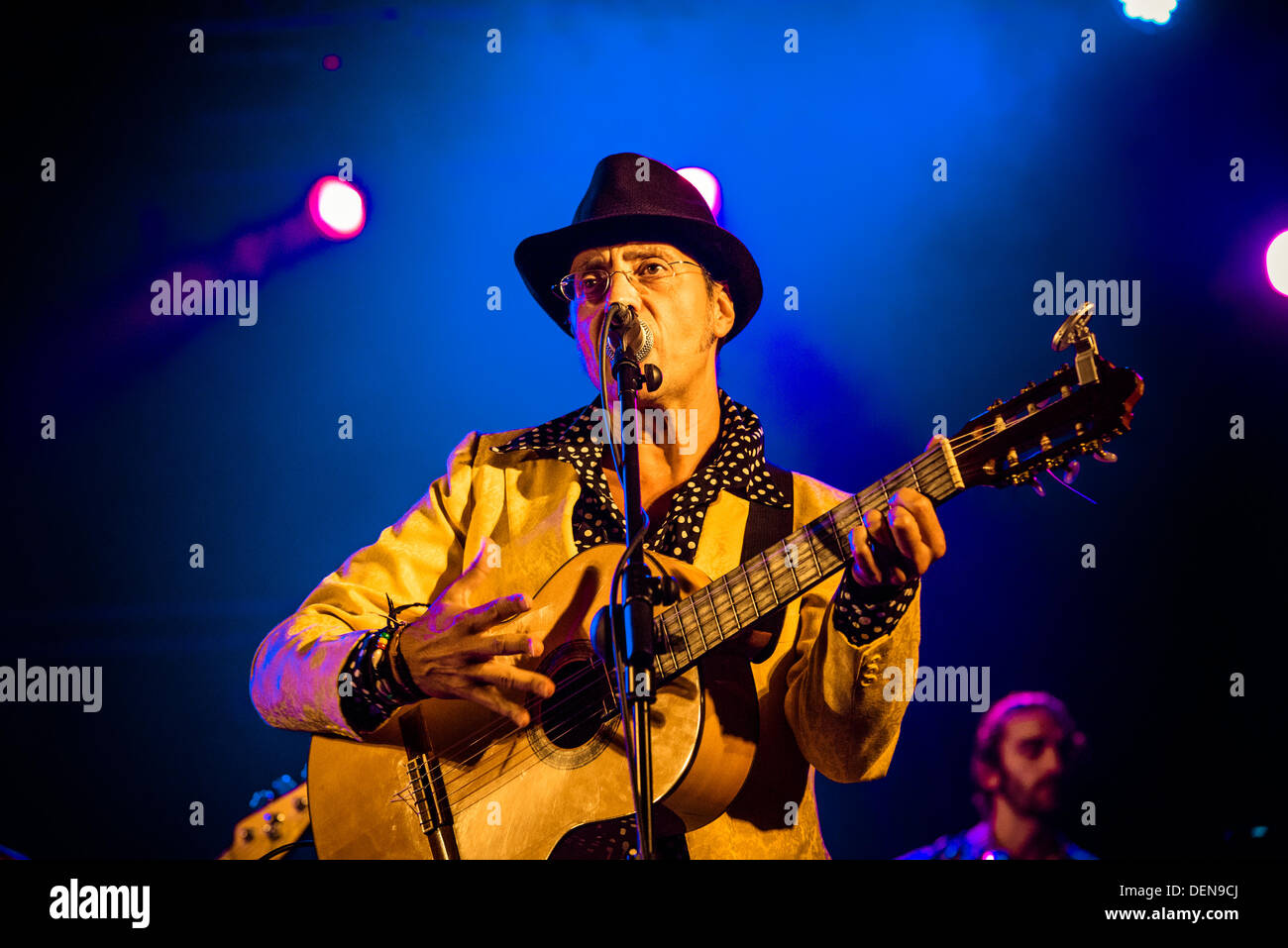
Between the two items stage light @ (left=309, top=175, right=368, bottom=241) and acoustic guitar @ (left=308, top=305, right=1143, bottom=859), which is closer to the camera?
acoustic guitar @ (left=308, top=305, right=1143, bottom=859)

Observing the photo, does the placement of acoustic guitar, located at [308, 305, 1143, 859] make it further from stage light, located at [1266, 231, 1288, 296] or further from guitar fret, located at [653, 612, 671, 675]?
stage light, located at [1266, 231, 1288, 296]

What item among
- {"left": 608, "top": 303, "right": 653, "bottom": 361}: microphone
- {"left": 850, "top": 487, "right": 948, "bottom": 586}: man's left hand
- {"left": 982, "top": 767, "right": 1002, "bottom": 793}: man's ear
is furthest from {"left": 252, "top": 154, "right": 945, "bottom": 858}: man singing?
{"left": 608, "top": 303, "right": 653, "bottom": 361}: microphone

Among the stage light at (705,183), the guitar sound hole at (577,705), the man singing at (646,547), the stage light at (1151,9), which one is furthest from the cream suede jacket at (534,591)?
the stage light at (1151,9)

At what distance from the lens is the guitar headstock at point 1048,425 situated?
89.8 inches

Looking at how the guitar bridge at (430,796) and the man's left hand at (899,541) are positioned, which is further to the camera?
the guitar bridge at (430,796)

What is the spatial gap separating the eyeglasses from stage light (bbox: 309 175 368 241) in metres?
0.78

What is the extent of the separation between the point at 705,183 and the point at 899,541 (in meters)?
1.52

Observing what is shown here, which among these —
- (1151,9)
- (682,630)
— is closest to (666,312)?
(682,630)

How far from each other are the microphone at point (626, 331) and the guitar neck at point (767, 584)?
0.59 meters

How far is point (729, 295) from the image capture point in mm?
3174

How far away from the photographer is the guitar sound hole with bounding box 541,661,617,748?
2.53 m

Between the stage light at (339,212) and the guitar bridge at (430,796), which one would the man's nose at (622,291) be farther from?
the guitar bridge at (430,796)
